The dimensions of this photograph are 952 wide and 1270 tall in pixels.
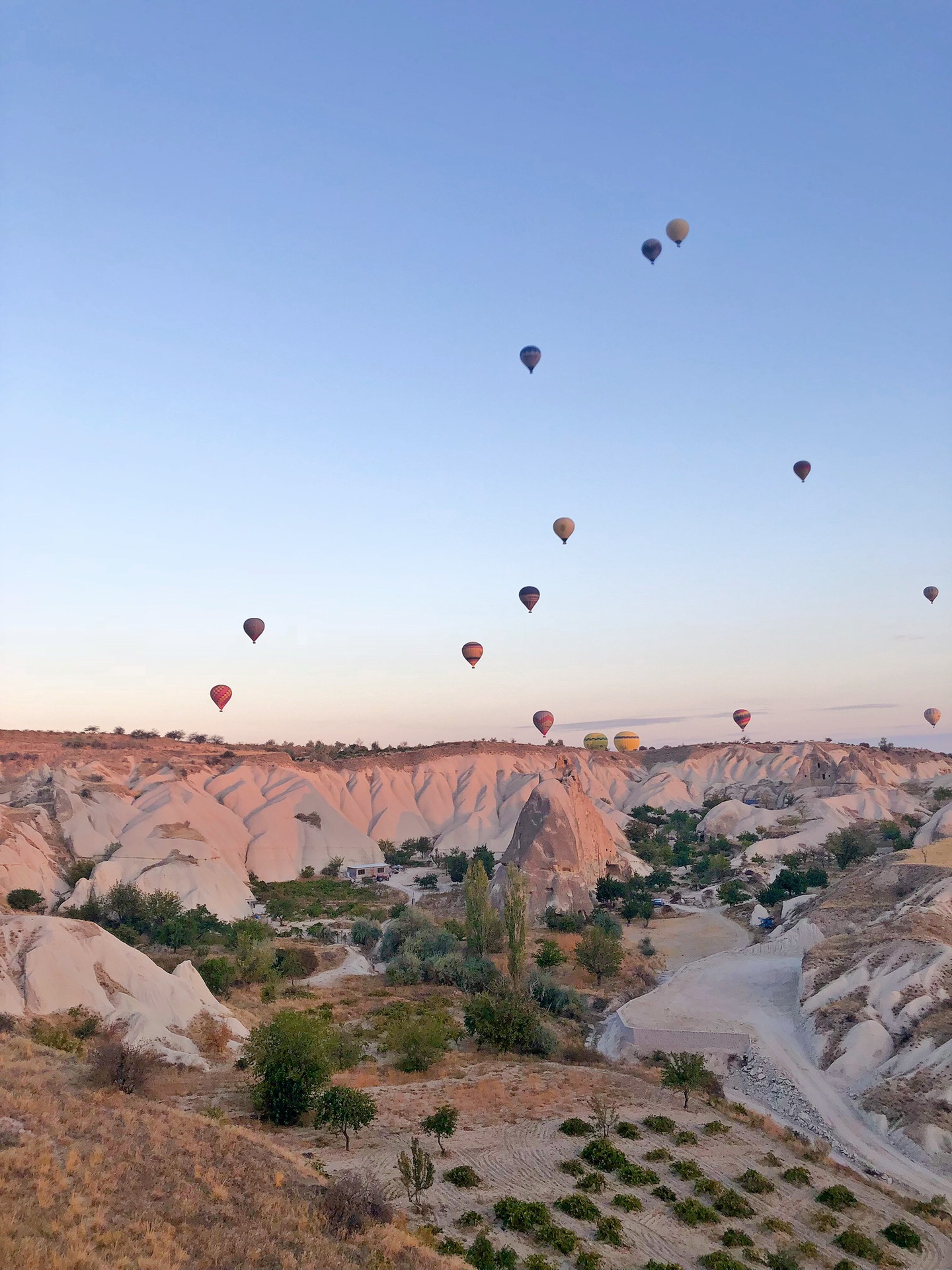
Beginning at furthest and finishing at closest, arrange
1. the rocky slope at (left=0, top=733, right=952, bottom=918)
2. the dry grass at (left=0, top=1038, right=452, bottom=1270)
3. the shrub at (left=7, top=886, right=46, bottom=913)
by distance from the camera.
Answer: the rocky slope at (left=0, top=733, right=952, bottom=918) → the shrub at (left=7, top=886, right=46, bottom=913) → the dry grass at (left=0, top=1038, right=452, bottom=1270)

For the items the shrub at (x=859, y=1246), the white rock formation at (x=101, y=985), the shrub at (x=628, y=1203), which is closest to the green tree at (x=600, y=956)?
the white rock formation at (x=101, y=985)

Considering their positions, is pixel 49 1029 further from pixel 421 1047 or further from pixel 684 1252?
pixel 684 1252

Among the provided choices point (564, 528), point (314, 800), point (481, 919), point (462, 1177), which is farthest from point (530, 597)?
point (462, 1177)

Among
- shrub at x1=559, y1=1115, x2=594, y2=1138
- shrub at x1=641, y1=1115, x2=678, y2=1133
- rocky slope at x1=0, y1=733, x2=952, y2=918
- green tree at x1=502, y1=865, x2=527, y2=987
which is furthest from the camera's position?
rocky slope at x1=0, y1=733, x2=952, y2=918

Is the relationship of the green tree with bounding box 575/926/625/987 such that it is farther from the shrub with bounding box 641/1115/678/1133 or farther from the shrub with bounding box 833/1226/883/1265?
the shrub with bounding box 833/1226/883/1265

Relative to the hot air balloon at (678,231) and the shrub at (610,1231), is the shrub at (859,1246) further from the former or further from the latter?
the hot air balloon at (678,231)

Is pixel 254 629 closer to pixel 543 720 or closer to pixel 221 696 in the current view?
pixel 221 696

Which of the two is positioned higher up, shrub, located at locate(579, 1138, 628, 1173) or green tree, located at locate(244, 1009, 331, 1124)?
green tree, located at locate(244, 1009, 331, 1124)

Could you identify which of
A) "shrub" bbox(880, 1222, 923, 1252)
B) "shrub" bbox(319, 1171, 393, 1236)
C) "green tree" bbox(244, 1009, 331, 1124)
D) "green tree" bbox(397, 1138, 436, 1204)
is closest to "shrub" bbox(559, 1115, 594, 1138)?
"green tree" bbox(397, 1138, 436, 1204)
